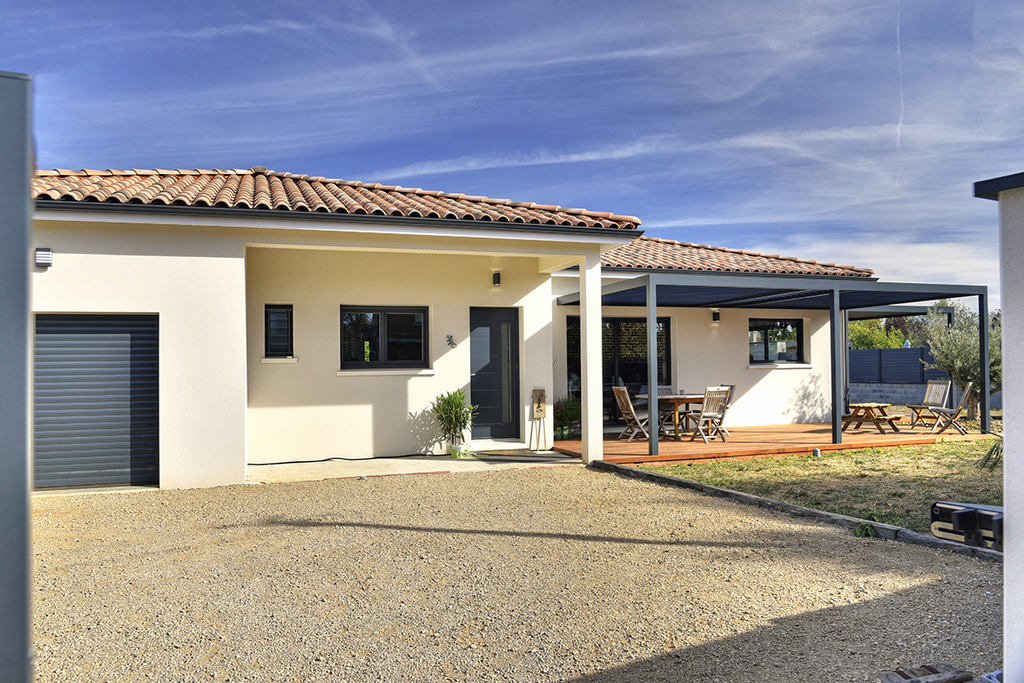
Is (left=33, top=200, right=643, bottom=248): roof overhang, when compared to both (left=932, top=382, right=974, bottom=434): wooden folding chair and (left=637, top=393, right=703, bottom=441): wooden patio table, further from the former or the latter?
(left=932, top=382, right=974, bottom=434): wooden folding chair

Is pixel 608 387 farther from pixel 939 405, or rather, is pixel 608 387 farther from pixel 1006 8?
pixel 1006 8

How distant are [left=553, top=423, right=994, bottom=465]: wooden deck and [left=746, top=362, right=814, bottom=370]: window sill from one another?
1.66 m

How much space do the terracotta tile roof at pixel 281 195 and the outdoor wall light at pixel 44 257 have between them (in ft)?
2.11

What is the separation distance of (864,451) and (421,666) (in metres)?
10.6

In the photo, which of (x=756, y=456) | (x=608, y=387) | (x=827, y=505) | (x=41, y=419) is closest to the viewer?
(x=827, y=505)

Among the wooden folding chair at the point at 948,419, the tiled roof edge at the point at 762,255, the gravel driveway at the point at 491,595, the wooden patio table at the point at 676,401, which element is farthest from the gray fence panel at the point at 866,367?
the gravel driveway at the point at 491,595

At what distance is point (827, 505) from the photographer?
24.8 feet

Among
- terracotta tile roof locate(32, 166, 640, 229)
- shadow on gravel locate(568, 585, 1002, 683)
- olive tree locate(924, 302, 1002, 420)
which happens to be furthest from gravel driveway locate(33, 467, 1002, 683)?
olive tree locate(924, 302, 1002, 420)

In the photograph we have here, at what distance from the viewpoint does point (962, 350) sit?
16969 millimetres

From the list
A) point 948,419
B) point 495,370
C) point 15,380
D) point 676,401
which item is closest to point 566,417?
point 495,370

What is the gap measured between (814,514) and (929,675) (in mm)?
3953

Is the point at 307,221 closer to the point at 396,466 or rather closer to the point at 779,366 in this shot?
the point at 396,466

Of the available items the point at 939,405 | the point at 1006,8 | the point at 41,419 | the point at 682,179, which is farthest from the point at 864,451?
the point at 682,179

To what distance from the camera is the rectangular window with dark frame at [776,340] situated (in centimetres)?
1609
